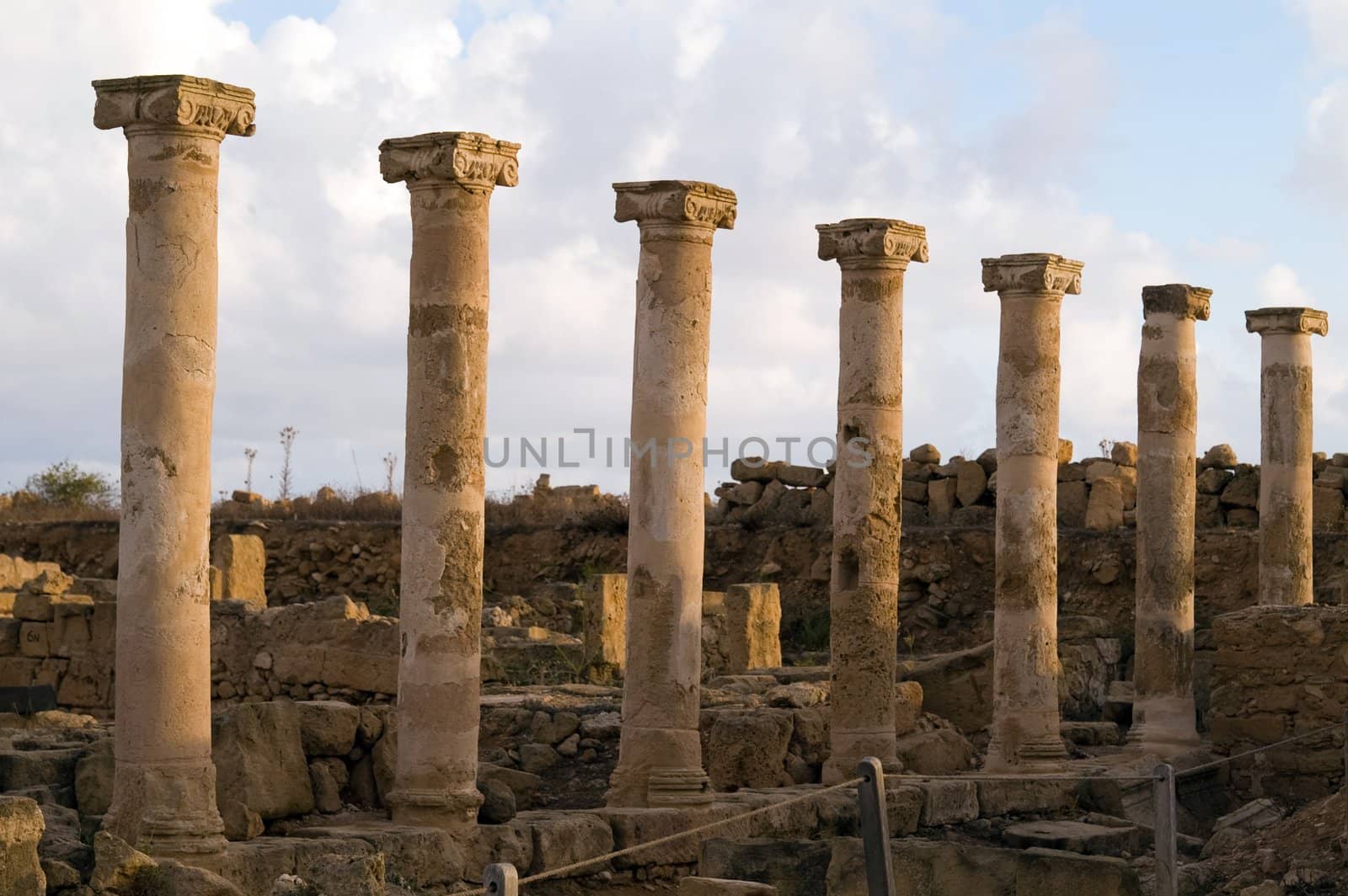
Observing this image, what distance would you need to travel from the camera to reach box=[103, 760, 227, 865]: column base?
10984 mm

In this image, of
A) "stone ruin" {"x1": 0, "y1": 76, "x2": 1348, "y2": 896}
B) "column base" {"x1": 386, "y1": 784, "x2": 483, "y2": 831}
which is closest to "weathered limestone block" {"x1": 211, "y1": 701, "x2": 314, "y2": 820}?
"stone ruin" {"x1": 0, "y1": 76, "x2": 1348, "y2": 896}

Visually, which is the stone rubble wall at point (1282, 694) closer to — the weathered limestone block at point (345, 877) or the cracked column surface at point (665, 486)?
the cracked column surface at point (665, 486)

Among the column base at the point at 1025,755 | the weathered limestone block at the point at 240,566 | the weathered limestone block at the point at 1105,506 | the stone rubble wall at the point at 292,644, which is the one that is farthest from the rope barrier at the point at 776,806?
the weathered limestone block at the point at 1105,506

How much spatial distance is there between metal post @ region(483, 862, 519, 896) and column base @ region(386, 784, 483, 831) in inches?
222

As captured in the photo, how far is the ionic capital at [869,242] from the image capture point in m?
16.3

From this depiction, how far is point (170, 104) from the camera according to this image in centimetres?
1121

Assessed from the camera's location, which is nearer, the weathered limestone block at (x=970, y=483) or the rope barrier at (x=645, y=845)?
the rope barrier at (x=645, y=845)

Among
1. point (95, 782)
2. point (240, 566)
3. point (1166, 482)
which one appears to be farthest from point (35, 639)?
point (1166, 482)

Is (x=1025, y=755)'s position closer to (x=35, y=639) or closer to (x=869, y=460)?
(x=869, y=460)

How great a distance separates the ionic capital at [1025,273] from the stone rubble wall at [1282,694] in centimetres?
362

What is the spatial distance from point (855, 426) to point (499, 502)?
16.9 metres

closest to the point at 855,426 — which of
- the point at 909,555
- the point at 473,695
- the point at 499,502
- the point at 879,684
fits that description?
the point at 879,684

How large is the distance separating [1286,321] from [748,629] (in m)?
6.89

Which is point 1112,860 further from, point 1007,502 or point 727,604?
point 727,604
